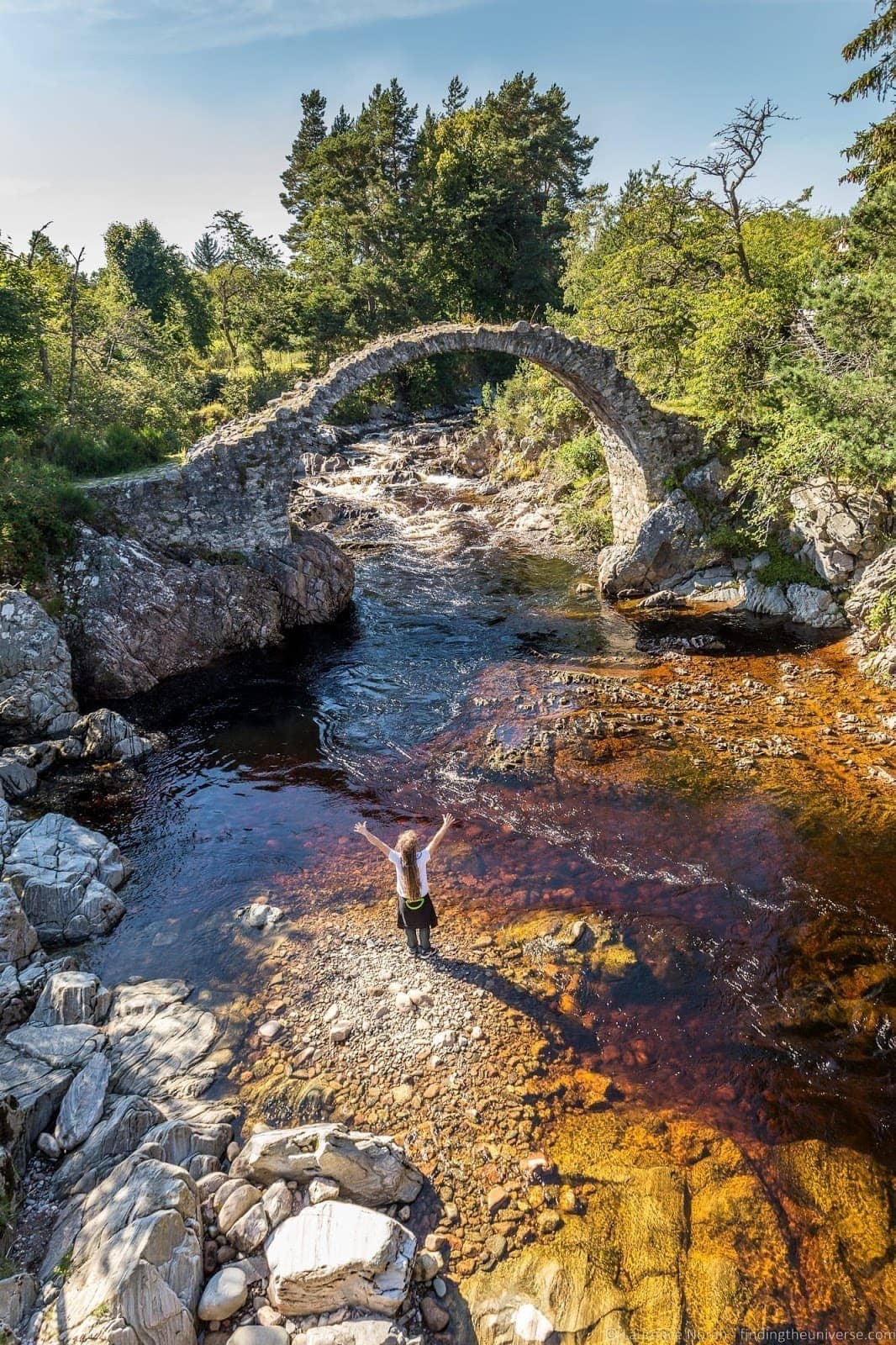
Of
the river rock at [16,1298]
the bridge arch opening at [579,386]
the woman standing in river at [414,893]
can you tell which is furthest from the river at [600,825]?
the bridge arch opening at [579,386]

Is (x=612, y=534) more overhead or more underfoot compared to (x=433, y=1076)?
more overhead

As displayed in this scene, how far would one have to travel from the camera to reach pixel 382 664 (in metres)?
16.7

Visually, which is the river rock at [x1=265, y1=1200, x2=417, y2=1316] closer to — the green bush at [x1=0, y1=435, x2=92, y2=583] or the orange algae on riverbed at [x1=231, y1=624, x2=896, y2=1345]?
the orange algae on riverbed at [x1=231, y1=624, x2=896, y2=1345]

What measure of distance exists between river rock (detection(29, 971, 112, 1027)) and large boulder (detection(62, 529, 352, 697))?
30.6ft

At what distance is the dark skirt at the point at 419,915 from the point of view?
7570mm

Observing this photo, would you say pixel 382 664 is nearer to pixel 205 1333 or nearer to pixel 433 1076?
pixel 433 1076

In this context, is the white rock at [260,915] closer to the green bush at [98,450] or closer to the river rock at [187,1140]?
the river rock at [187,1140]

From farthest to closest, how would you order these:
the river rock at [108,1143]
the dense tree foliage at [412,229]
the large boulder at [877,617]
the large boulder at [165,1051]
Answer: the dense tree foliage at [412,229] → the large boulder at [877,617] → the large boulder at [165,1051] → the river rock at [108,1143]

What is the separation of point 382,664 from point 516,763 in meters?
6.12

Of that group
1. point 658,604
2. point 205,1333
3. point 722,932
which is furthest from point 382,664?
point 205,1333

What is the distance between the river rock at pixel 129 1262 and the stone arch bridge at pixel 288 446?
15.4 m

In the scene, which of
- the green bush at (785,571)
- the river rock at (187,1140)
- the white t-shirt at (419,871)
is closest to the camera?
the river rock at (187,1140)

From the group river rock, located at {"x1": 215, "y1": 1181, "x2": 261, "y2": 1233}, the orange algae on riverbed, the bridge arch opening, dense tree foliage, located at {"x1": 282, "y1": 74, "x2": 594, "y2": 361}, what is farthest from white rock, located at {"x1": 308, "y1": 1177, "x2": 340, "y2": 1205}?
dense tree foliage, located at {"x1": 282, "y1": 74, "x2": 594, "y2": 361}

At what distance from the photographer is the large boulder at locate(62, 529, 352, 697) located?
599 inches
